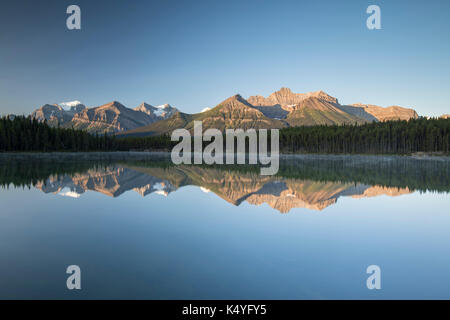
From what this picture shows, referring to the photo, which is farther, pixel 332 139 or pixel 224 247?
pixel 332 139

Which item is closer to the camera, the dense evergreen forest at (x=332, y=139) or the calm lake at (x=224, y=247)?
the calm lake at (x=224, y=247)

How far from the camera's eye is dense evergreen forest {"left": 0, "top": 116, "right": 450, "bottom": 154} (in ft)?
396

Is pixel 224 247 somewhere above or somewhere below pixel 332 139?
below

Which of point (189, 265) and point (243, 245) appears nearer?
point (189, 265)

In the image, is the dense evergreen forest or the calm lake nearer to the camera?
the calm lake

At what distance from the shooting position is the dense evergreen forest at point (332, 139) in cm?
12081

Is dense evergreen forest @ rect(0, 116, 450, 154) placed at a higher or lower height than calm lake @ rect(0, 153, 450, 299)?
higher

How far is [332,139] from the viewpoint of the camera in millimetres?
155500

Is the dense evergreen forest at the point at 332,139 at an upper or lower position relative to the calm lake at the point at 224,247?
upper
